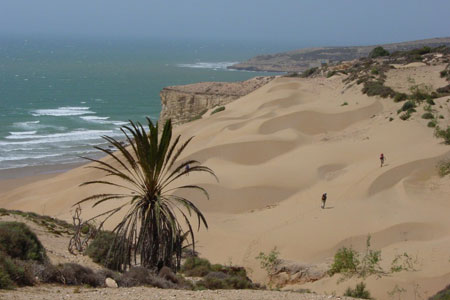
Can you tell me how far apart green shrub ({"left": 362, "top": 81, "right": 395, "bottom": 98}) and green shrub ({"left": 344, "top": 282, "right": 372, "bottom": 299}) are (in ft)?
77.5

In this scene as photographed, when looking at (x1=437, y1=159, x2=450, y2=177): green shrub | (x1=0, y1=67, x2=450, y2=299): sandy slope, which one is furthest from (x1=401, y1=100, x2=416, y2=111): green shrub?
(x1=437, y1=159, x2=450, y2=177): green shrub

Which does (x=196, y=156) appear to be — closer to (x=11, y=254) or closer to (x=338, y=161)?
(x=338, y=161)

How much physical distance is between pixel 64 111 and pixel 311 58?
87.8 m

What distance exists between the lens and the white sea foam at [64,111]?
54.2 metres

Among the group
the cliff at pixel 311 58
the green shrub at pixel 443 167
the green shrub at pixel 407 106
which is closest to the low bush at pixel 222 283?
the green shrub at pixel 443 167

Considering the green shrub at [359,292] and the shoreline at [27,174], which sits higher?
the green shrub at [359,292]

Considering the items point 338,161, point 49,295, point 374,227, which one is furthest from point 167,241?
point 338,161

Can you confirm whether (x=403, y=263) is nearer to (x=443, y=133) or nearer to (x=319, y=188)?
(x=319, y=188)

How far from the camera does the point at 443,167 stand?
63.9ft

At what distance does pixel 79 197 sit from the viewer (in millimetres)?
25469

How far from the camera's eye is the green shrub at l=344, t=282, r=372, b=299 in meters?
10.2

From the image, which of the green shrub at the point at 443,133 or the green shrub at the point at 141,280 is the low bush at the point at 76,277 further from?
the green shrub at the point at 443,133

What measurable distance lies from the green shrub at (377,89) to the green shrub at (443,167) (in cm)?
1298

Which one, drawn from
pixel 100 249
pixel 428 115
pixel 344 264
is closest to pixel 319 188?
pixel 428 115
